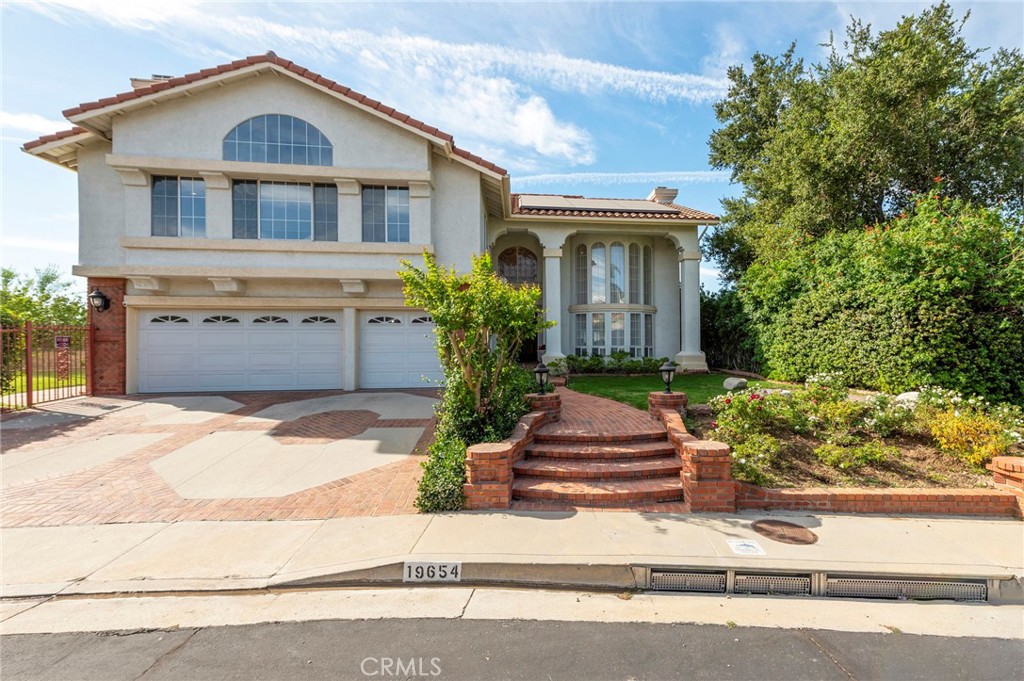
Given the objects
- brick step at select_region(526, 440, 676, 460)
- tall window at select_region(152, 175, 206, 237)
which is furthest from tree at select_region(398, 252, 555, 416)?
tall window at select_region(152, 175, 206, 237)

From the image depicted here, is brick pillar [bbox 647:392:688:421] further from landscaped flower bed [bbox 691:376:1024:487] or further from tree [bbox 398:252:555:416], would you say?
tree [bbox 398:252:555:416]

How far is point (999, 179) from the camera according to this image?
1447 centimetres

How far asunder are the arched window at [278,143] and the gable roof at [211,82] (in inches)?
45.4

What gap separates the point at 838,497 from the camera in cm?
496

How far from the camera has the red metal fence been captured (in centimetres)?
1025

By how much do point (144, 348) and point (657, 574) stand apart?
14589mm

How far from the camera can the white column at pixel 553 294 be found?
603 inches

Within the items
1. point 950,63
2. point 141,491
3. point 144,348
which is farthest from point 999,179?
point 144,348

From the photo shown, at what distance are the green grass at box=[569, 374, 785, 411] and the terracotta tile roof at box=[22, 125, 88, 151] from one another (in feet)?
49.1

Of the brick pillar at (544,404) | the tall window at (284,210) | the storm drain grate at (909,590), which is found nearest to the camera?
the storm drain grate at (909,590)

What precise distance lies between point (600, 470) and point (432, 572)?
265 centimetres

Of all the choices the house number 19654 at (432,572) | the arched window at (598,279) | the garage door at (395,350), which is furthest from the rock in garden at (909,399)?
the garage door at (395,350)

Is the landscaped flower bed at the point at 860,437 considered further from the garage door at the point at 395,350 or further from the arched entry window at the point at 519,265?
the arched entry window at the point at 519,265

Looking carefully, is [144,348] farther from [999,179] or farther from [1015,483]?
[999,179]
